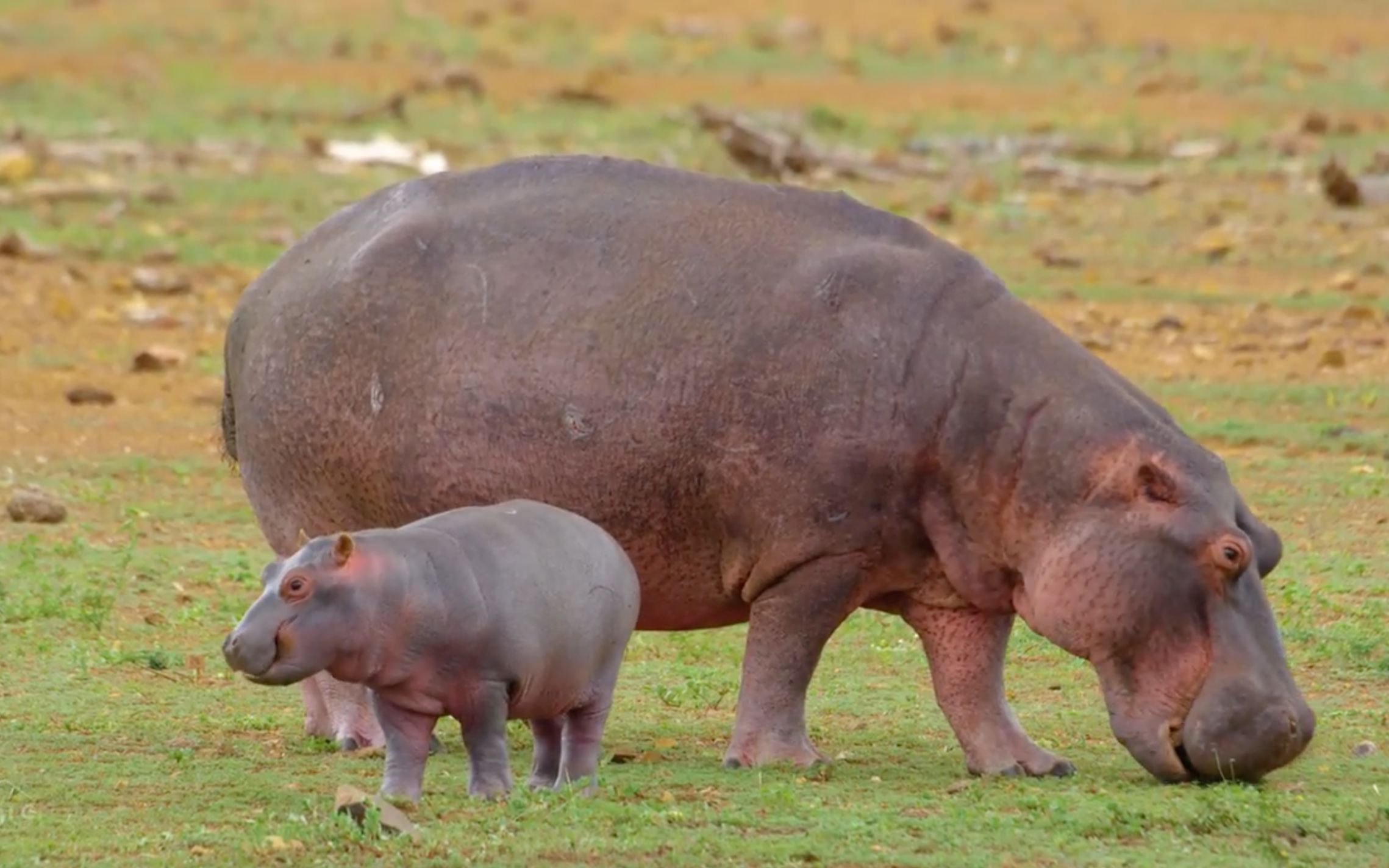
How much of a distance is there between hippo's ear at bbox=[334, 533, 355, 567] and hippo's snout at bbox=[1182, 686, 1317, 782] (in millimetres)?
2122

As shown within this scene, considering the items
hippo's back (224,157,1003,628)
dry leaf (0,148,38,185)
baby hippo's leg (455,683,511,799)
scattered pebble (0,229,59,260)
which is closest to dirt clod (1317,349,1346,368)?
hippo's back (224,157,1003,628)

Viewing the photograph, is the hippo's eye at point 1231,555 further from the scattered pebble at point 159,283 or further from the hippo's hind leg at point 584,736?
the scattered pebble at point 159,283

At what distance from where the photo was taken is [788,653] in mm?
7125

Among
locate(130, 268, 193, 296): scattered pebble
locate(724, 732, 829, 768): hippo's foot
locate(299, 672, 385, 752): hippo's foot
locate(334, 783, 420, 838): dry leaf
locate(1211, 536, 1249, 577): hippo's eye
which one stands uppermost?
locate(1211, 536, 1249, 577): hippo's eye

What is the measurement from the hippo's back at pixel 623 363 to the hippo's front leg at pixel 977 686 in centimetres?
43

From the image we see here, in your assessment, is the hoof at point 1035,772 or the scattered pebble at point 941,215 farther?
the scattered pebble at point 941,215

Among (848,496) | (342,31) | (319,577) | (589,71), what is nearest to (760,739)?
(848,496)

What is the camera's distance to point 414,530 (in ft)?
20.9

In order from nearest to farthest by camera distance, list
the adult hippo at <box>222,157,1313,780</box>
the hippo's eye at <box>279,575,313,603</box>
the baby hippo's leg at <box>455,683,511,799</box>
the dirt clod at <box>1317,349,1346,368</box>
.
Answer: the hippo's eye at <box>279,575,313,603</box> → the baby hippo's leg at <box>455,683,511,799</box> → the adult hippo at <box>222,157,1313,780</box> → the dirt clod at <box>1317,349,1346,368</box>

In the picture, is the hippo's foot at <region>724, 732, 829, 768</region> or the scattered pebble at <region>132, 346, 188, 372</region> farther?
the scattered pebble at <region>132, 346, 188, 372</region>

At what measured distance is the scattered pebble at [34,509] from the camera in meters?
10.6

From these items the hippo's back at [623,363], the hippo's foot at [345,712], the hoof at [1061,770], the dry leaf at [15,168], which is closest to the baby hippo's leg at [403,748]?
the hippo's back at [623,363]

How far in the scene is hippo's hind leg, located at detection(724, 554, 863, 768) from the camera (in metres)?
7.07

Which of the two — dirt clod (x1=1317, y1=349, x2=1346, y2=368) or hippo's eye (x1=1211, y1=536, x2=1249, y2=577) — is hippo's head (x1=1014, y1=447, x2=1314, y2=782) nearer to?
hippo's eye (x1=1211, y1=536, x2=1249, y2=577)
